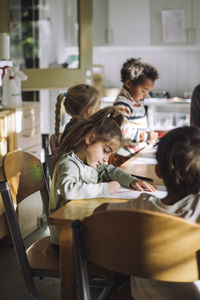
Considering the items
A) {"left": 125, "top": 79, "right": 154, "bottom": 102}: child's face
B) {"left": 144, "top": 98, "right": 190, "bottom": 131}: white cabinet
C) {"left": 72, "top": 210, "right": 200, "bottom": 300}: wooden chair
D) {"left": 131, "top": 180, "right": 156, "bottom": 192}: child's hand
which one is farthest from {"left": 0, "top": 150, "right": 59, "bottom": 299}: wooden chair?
{"left": 144, "top": 98, "right": 190, "bottom": 131}: white cabinet

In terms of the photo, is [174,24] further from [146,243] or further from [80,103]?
[146,243]

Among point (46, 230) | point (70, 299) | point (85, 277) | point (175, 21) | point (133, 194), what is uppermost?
point (175, 21)

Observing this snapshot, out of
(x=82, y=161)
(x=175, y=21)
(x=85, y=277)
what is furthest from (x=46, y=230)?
(x=175, y=21)

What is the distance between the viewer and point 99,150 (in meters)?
1.99

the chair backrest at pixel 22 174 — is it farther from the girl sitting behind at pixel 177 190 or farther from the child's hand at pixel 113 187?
the girl sitting behind at pixel 177 190

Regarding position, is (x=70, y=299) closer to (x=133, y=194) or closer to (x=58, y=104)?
(x=133, y=194)

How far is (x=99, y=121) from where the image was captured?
6.51ft

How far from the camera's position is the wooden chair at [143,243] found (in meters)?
1.17

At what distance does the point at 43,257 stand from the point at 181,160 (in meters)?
0.80

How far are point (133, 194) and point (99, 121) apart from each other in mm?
324

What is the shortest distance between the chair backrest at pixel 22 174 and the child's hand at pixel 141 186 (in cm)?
41

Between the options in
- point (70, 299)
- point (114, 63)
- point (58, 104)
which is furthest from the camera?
point (114, 63)

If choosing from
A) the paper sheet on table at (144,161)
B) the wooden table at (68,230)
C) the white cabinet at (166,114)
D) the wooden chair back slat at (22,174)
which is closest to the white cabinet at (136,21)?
the white cabinet at (166,114)

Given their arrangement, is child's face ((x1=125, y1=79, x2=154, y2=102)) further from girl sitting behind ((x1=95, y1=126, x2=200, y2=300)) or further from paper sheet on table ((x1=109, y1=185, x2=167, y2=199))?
girl sitting behind ((x1=95, y1=126, x2=200, y2=300))
